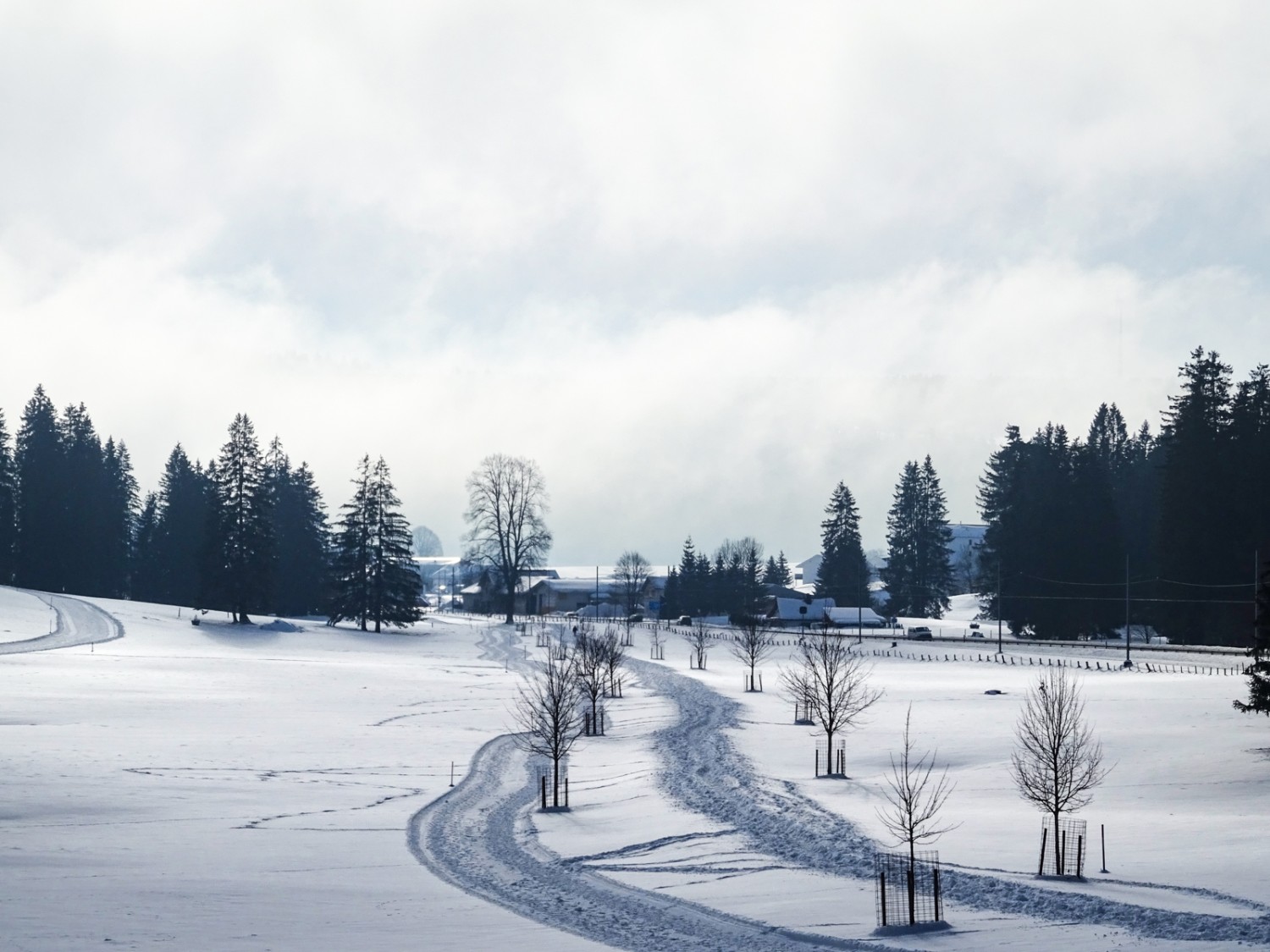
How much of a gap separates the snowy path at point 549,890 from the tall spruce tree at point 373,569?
61.5 m

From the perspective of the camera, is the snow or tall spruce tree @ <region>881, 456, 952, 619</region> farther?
tall spruce tree @ <region>881, 456, 952, 619</region>

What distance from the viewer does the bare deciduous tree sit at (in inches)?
828

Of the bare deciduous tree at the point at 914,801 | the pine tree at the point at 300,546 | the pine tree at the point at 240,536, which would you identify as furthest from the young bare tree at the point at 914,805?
the pine tree at the point at 300,546

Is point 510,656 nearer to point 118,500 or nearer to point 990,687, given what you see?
point 990,687

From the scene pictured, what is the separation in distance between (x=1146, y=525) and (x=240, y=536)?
3040 inches

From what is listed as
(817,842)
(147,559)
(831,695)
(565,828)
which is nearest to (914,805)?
(817,842)

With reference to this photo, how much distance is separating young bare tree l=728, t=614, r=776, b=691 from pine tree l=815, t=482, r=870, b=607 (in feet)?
52.9

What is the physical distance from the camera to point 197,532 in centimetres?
10950

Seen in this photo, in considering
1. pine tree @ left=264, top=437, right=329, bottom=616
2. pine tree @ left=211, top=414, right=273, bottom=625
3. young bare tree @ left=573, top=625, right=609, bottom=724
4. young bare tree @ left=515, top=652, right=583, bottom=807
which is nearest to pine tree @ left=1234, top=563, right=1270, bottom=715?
young bare tree @ left=515, top=652, right=583, bottom=807

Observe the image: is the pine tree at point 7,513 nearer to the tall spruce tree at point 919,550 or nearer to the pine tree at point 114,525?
the pine tree at point 114,525

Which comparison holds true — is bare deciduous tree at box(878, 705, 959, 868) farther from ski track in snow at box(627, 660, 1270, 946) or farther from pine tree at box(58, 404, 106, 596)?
pine tree at box(58, 404, 106, 596)

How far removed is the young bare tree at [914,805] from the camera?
789 inches

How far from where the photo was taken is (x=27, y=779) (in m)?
27.3

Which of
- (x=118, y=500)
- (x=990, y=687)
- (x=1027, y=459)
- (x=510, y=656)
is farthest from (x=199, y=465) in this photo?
(x=990, y=687)
